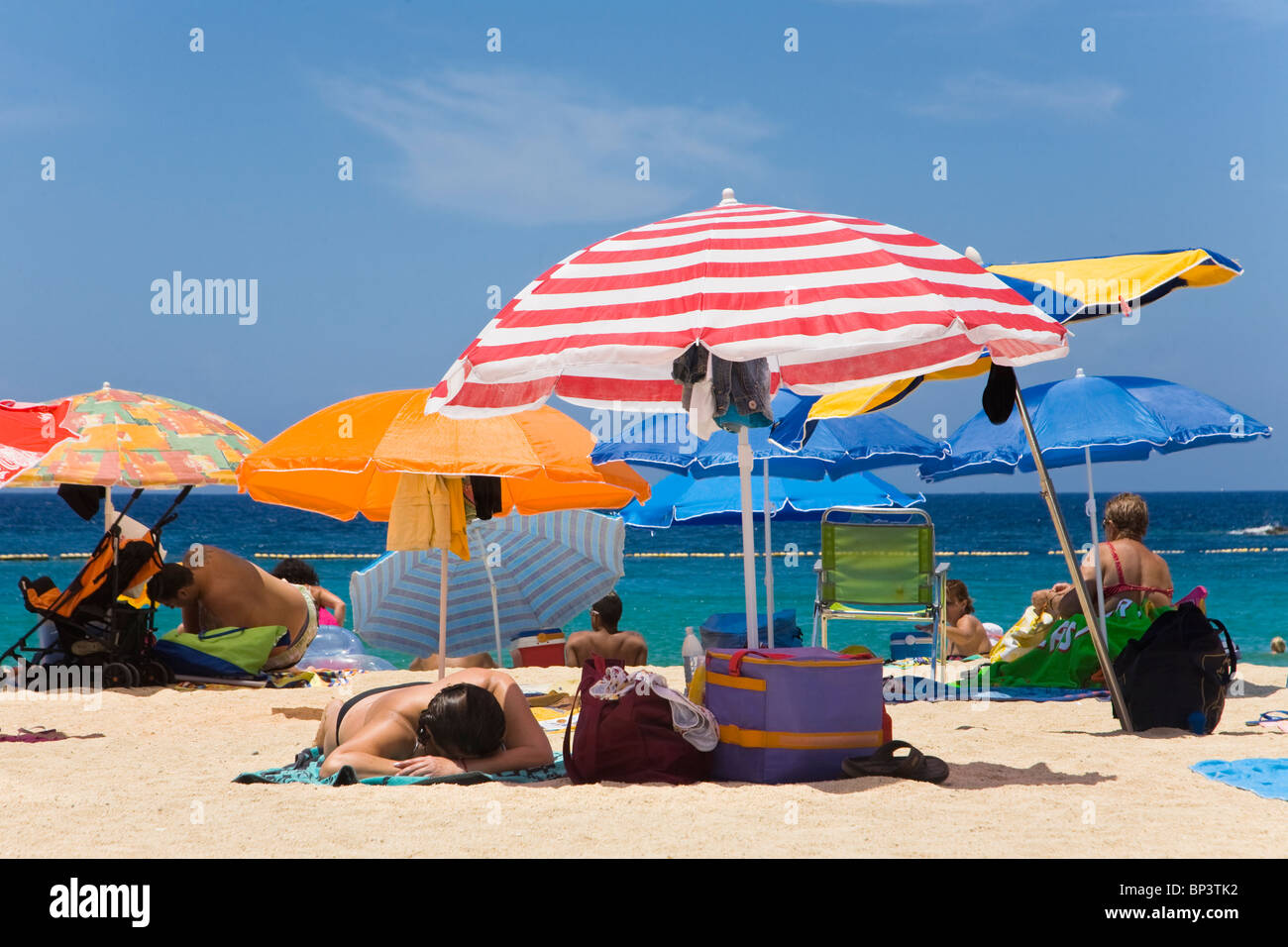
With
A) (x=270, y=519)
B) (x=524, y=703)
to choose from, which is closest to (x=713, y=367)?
(x=524, y=703)

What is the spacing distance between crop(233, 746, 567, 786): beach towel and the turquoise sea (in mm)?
7773

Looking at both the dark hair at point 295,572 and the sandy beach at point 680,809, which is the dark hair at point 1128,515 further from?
the dark hair at point 295,572

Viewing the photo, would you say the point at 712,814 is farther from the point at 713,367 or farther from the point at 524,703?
the point at 713,367

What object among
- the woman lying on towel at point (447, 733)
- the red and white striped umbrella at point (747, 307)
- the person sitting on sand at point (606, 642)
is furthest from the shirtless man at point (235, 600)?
the red and white striped umbrella at point (747, 307)

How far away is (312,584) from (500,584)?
188 cm

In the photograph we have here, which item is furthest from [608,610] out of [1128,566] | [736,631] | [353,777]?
[353,777]

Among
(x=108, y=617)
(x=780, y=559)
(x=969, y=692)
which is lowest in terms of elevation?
(x=780, y=559)

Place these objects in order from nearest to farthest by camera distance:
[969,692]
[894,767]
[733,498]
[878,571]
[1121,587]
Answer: [894,767] → [1121,587] → [969,692] → [878,571] → [733,498]

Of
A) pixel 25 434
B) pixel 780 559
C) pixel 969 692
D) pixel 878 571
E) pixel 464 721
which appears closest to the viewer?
pixel 464 721

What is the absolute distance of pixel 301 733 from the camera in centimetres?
629

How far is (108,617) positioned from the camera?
8.03 metres

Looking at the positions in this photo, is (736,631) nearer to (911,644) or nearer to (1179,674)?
(911,644)

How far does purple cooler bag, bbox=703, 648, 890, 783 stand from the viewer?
4539mm
